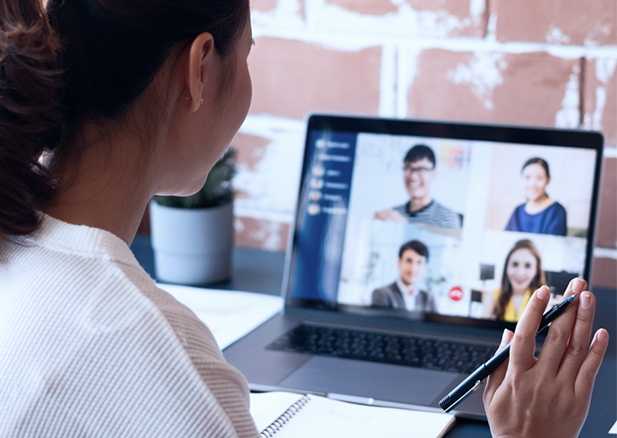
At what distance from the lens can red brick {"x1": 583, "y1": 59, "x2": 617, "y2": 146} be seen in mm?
1014

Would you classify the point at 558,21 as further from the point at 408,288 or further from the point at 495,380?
the point at 495,380

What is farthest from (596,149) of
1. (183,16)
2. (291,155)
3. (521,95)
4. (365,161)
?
(183,16)

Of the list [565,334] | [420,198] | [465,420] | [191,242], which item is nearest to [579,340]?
[565,334]

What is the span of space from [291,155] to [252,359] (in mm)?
490

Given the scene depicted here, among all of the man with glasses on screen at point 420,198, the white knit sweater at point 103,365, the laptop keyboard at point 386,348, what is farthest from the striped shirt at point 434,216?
the white knit sweater at point 103,365

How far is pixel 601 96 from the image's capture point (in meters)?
1.02

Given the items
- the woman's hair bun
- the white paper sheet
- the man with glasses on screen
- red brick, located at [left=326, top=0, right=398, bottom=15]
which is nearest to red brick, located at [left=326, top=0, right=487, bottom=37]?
red brick, located at [left=326, top=0, right=398, bottom=15]

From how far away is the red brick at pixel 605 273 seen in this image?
1076mm

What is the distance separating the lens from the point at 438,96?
1106mm

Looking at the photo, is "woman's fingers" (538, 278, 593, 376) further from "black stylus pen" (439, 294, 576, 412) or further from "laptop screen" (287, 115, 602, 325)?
"laptop screen" (287, 115, 602, 325)

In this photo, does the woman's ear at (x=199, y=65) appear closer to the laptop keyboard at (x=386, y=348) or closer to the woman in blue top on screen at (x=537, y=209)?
the laptop keyboard at (x=386, y=348)

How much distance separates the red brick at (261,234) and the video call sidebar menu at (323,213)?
0.27 metres

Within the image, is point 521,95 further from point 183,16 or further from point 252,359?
point 183,16

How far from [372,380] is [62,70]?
1.48 ft
